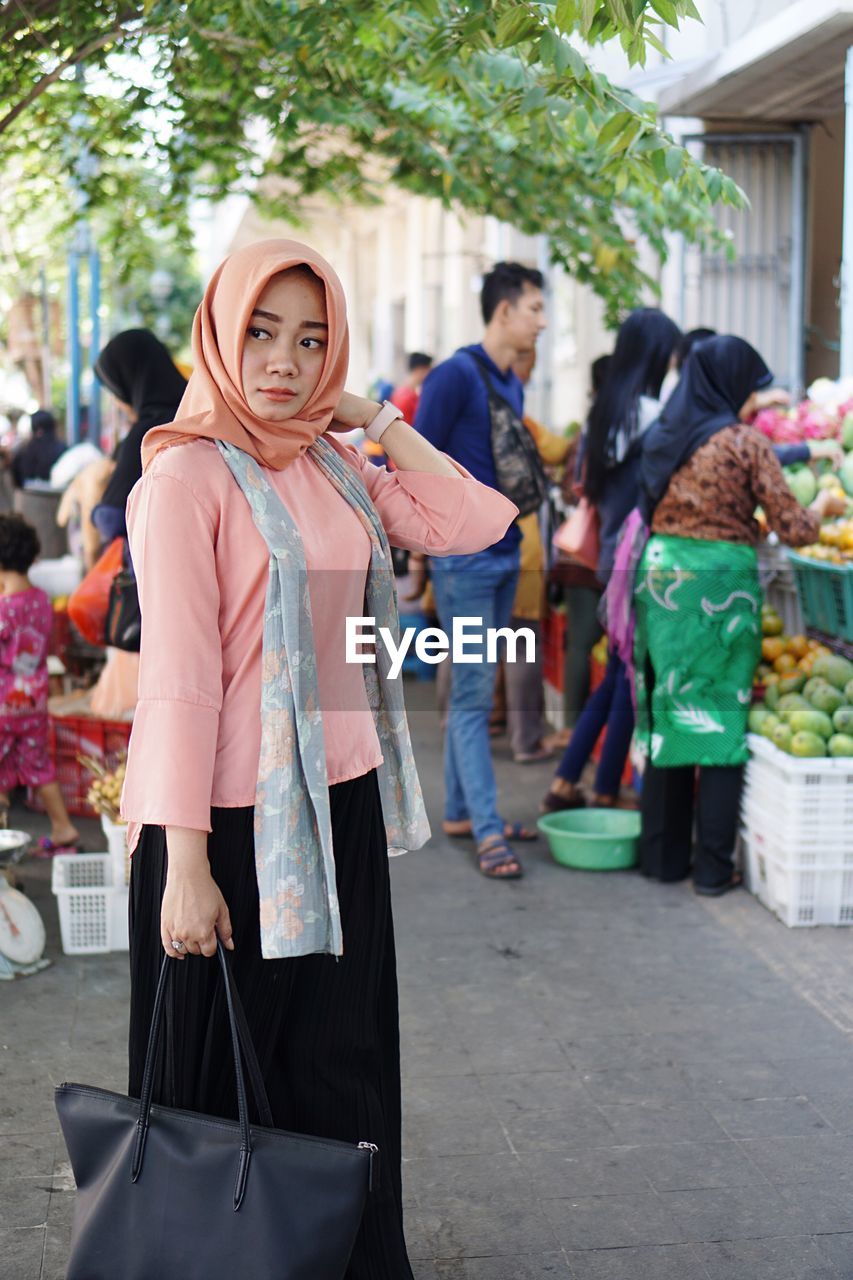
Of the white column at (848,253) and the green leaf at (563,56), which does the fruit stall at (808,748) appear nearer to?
the white column at (848,253)

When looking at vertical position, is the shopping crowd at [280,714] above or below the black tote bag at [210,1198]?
above

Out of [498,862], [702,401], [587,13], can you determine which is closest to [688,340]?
[702,401]

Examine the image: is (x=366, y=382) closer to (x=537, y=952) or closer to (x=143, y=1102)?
(x=537, y=952)

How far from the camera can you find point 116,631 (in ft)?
18.2

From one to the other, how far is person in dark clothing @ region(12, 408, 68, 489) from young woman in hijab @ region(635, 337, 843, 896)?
31.4 feet

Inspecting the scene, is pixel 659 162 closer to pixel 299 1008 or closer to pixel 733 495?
pixel 733 495

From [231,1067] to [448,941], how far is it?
2716mm

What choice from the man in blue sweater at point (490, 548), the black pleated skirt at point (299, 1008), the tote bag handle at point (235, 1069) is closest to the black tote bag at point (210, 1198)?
the tote bag handle at point (235, 1069)

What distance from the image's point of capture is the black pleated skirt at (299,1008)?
2.47 m

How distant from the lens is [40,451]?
14109mm

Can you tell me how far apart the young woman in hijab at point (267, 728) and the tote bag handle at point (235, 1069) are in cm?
5

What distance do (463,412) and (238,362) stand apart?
348 cm

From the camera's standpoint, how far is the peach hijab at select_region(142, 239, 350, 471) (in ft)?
7.85

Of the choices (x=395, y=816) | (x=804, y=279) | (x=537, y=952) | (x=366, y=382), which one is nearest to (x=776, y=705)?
(x=537, y=952)
